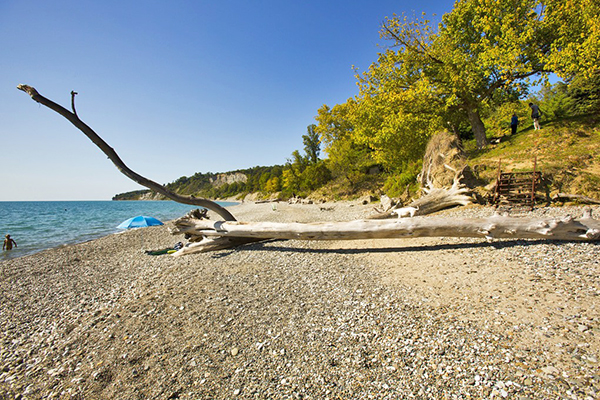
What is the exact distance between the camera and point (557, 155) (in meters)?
13.8

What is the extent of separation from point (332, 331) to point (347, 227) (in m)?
4.47

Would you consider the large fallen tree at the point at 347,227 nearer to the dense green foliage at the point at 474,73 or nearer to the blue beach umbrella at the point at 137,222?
the blue beach umbrella at the point at 137,222

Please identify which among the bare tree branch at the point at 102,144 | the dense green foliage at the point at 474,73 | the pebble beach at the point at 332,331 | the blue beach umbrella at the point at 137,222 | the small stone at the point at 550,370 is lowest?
the small stone at the point at 550,370

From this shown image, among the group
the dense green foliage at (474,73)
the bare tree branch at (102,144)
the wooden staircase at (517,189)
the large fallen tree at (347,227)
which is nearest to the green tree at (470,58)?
the dense green foliage at (474,73)

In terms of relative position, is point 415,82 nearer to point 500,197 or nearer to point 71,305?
point 500,197

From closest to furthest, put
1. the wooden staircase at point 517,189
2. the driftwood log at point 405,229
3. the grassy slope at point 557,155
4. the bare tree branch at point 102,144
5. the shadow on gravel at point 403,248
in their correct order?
1. the driftwood log at point 405,229
2. the shadow on gravel at point 403,248
3. the bare tree branch at point 102,144
4. the wooden staircase at point 517,189
5. the grassy slope at point 557,155

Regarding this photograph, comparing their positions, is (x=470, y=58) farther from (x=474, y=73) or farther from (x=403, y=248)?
(x=403, y=248)

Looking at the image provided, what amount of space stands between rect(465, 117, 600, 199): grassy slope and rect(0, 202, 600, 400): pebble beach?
7.64 metres

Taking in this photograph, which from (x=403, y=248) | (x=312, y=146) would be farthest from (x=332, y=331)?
(x=312, y=146)

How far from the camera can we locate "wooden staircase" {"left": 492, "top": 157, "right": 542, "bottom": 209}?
36.5 ft

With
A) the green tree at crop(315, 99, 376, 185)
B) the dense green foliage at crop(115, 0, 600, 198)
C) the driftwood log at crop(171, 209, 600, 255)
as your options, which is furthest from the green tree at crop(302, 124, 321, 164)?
the driftwood log at crop(171, 209, 600, 255)

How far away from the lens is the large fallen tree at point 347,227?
21.4 ft

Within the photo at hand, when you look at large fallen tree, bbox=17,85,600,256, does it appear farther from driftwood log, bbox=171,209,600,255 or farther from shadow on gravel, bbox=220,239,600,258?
shadow on gravel, bbox=220,239,600,258

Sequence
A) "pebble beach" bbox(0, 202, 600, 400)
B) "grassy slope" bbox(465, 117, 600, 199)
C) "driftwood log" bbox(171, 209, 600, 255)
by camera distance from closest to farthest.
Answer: "pebble beach" bbox(0, 202, 600, 400) → "driftwood log" bbox(171, 209, 600, 255) → "grassy slope" bbox(465, 117, 600, 199)
